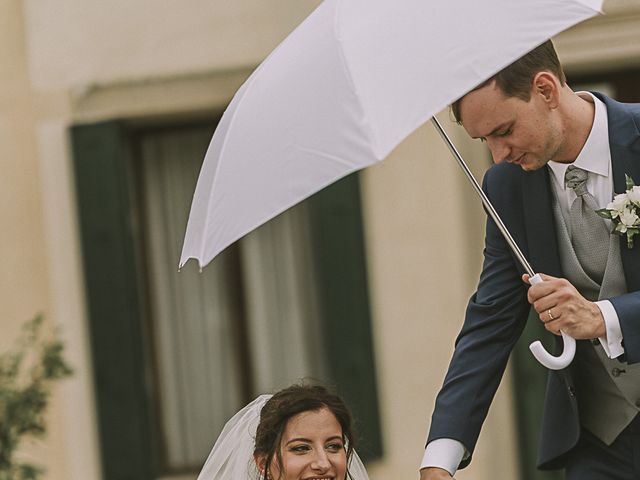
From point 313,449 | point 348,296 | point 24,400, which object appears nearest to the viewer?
point 313,449

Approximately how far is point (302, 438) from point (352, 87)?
3.82 feet

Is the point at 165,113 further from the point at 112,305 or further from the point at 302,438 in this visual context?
the point at 302,438

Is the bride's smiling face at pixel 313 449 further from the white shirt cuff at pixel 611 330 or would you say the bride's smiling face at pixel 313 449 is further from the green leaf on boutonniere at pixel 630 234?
the green leaf on boutonniere at pixel 630 234

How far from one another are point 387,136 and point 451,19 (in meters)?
0.34

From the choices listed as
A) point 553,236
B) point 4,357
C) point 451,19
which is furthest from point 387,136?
point 4,357

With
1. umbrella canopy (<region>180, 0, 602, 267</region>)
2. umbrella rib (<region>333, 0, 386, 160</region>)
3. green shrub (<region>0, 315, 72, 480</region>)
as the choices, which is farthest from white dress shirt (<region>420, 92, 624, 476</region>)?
green shrub (<region>0, 315, 72, 480</region>)

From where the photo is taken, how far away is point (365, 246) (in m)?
8.10

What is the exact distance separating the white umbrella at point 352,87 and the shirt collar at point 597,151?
1.53 feet

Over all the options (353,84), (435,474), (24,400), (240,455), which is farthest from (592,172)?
(24,400)

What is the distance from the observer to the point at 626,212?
376cm

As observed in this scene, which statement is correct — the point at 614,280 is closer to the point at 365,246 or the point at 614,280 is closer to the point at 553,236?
the point at 553,236

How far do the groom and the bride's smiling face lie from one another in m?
0.32

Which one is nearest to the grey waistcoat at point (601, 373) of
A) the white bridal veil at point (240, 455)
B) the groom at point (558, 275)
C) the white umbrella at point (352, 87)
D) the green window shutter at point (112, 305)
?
the groom at point (558, 275)

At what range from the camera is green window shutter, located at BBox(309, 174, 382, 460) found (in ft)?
26.4
